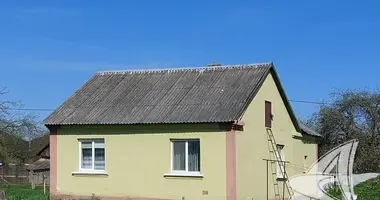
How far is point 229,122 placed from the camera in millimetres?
19703

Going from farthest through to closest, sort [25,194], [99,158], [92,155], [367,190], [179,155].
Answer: [25,194]
[367,190]
[92,155]
[99,158]
[179,155]

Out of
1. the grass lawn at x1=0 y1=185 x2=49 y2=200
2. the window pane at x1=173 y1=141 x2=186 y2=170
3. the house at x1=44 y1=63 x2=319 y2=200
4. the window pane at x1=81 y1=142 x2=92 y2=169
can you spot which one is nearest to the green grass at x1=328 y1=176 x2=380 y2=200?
the house at x1=44 y1=63 x2=319 y2=200

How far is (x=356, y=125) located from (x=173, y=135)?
612 inches

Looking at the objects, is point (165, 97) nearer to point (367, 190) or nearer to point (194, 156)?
point (194, 156)

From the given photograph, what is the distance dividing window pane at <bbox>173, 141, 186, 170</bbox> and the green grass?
6801 millimetres

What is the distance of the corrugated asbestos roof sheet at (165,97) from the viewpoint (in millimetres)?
20844

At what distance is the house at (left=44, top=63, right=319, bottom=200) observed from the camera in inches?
798

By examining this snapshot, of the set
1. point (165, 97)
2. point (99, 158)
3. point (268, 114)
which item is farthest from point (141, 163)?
point (268, 114)

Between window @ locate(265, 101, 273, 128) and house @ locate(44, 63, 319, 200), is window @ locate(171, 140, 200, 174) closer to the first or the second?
house @ locate(44, 63, 319, 200)

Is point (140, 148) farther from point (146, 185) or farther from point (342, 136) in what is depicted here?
point (342, 136)

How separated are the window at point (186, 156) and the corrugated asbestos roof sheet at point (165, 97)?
90 cm

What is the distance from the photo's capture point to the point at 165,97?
Result: 2245cm

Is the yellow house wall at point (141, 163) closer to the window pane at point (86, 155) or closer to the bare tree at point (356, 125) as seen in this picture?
the window pane at point (86, 155)

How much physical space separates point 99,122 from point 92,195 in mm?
2684
